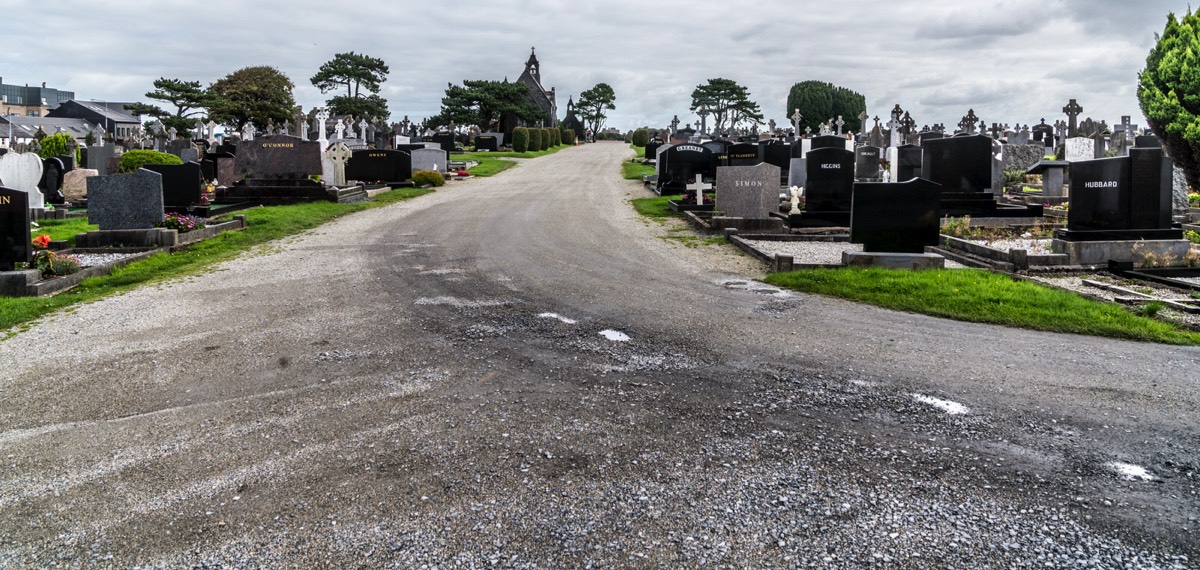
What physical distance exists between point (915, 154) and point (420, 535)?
19931mm

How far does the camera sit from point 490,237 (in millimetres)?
15039

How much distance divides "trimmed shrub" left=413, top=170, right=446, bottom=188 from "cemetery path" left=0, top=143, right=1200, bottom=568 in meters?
20.1

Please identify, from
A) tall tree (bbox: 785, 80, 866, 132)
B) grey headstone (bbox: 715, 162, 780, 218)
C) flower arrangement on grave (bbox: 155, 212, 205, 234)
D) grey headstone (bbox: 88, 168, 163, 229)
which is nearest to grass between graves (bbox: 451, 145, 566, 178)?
grey headstone (bbox: 715, 162, 780, 218)

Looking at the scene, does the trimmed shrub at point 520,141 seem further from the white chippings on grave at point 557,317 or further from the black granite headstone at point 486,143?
the white chippings on grave at point 557,317

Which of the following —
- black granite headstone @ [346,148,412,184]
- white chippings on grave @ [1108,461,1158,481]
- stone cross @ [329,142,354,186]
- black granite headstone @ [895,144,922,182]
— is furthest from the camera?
black granite headstone @ [346,148,412,184]

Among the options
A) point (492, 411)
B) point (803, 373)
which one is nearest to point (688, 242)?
point (803, 373)

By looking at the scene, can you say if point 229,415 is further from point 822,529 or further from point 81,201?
point 81,201

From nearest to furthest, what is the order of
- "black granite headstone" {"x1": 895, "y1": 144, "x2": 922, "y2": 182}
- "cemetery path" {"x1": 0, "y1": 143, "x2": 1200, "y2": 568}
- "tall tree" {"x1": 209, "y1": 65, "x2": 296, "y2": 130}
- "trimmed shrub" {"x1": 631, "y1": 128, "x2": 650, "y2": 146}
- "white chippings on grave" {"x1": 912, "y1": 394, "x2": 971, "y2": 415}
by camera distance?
"cemetery path" {"x1": 0, "y1": 143, "x2": 1200, "y2": 568}
"white chippings on grave" {"x1": 912, "y1": 394, "x2": 971, "y2": 415}
"black granite headstone" {"x1": 895, "y1": 144, "x2": 922, "y2": 182}
"tall tree" {"x1": 209, "y1": 65, "x2": 296, "y2": 130}
"trimmed shrub" {"x1": 631, "y1": 128, "x2": 650, "y2": 146}

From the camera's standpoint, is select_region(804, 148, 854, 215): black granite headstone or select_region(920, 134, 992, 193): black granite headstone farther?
select_region(920, 134, 992, 193): black granite headstone

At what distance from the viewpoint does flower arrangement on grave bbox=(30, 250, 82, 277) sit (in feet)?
33.7

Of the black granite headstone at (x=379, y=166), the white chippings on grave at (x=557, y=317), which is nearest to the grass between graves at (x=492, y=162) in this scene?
the black granite headstone at (x=379, y=166)

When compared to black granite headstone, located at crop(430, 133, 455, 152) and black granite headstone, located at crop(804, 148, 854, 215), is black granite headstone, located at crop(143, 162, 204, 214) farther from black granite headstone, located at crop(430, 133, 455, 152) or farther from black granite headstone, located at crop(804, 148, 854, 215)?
black granite headstone, located at crop(430, 133, 455, 152)

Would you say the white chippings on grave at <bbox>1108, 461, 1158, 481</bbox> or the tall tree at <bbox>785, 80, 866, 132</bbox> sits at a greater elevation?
the tall tree at <bbox>785, 80, 866, 132</bbox>

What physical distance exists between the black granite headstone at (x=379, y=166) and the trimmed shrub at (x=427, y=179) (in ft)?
1.32
